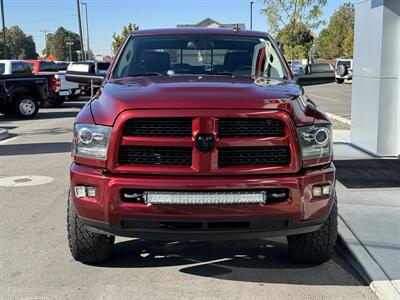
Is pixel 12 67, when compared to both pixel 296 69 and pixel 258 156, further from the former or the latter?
pixel 258 156

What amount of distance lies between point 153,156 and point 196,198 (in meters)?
0.42

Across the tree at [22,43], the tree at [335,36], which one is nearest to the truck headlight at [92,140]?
the tree at [335,36]

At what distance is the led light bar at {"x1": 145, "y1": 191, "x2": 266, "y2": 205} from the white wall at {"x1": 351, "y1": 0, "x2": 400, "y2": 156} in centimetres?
604

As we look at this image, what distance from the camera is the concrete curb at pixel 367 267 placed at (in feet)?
12.8

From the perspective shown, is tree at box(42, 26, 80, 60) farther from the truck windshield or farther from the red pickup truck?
the red pickup truck

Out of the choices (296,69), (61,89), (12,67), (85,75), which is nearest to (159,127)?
(85,75)

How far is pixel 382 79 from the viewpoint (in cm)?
897

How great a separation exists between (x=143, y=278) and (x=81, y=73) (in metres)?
2.69

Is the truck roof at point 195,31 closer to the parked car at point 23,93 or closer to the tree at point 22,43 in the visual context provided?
the parked car at point 23,93

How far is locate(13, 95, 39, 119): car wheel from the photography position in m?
17.0

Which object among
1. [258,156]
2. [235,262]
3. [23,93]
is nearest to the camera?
[258,156]

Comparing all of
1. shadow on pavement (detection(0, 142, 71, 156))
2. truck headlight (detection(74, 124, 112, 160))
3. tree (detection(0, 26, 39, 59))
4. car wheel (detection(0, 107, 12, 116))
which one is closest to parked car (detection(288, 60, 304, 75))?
truck headlight (detection(74, 124, 112, 160))

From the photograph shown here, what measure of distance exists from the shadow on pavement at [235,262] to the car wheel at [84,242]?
0.16 m

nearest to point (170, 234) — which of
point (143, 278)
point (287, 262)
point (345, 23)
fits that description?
point (143, 278)
